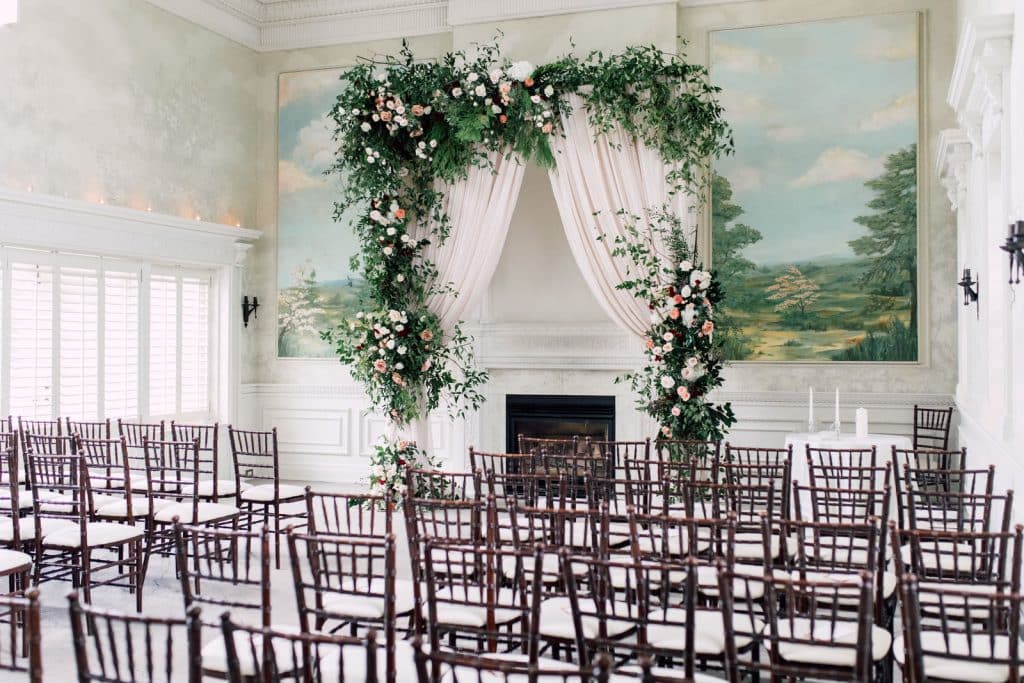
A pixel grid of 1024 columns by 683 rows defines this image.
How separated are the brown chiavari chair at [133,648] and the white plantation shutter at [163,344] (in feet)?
12.5

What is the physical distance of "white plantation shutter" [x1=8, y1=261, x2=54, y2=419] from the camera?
7.20 m

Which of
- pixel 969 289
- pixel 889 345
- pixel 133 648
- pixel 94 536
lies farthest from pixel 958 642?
pixel 889 345

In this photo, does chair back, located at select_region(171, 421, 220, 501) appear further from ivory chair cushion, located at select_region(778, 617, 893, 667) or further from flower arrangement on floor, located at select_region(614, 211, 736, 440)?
ivory chair cushion, located at select_region(778, 617, 893, 667)

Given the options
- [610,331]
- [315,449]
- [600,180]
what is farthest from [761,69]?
[315,449]

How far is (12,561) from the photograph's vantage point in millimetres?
A: 4633

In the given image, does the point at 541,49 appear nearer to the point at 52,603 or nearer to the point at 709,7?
the point at 709,7

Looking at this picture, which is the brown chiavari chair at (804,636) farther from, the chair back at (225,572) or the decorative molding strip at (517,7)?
the decorative molding strip at (517,7)

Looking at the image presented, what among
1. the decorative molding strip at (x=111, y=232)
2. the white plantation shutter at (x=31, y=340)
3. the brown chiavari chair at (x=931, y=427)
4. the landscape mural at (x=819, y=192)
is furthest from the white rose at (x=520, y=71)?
the brown chiavari chair at (x=931, y=427)

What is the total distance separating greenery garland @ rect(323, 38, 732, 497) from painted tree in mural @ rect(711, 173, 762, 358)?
0.31m

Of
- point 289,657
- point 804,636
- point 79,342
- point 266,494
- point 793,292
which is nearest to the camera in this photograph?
point 289,657

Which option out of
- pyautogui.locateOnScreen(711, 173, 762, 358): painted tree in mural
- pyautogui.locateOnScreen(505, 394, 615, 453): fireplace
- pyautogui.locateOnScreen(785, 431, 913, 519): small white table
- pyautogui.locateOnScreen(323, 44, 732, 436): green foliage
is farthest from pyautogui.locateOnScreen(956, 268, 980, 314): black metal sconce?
pyautogui.locateOnScreen(505, 394, 615, 453): fireplace

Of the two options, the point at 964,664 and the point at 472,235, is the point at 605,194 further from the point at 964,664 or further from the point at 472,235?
the point at 964,664

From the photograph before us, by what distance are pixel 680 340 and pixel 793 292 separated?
142cm

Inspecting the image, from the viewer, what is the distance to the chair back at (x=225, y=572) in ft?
10.8
